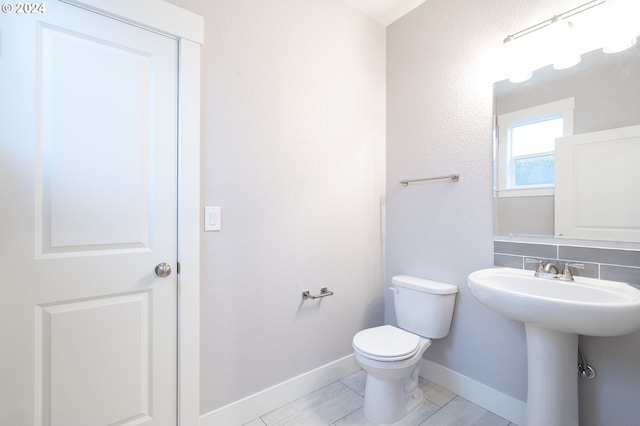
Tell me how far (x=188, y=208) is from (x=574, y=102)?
191 cm

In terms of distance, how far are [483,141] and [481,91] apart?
296 mm

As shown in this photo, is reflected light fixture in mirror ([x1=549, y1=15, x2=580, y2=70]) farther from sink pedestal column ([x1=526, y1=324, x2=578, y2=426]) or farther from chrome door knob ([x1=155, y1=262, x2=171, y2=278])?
chrome door knob ([x1=155, y1=262, x2=171, y2=278])

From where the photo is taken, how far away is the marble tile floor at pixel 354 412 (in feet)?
4.95

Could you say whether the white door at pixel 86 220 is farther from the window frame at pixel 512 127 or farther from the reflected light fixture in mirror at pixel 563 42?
the reflected light fixture in mirror at pixel 563 42

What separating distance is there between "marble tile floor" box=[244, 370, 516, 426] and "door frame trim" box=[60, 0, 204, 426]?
0.44m

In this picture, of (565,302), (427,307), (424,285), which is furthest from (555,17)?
(427,307)

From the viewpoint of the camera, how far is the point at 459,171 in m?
1.74

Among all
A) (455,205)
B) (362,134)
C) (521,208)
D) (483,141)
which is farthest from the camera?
(362,134)

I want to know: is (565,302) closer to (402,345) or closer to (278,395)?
(402,345)

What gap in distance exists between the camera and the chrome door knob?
4.14 ft

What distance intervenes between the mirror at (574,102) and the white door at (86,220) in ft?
5.69

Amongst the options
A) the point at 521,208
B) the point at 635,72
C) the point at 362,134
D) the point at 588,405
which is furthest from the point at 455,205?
the point at 588,405

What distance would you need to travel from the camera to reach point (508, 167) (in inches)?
61.6

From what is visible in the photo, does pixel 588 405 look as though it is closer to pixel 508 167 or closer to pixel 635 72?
pixel 508 167
